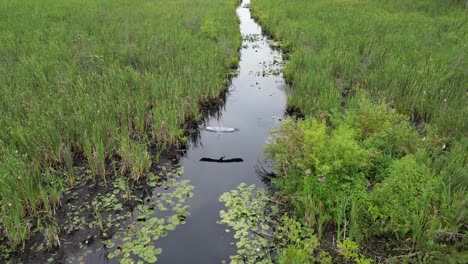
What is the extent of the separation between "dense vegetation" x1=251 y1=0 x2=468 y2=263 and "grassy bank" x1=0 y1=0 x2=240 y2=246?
8.45 ft

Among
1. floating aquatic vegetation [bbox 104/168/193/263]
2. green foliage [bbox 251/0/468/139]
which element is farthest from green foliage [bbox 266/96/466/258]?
floating aquatic vegetation [bbox 104/168/193/263]

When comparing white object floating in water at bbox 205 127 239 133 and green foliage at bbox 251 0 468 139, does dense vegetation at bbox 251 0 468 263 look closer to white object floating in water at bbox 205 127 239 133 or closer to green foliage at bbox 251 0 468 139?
green foliage at bbox 251 0 468 139

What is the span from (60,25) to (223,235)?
12.1 m

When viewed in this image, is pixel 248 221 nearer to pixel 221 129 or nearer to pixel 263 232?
pixel 263 232

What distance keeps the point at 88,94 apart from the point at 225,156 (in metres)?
3.22

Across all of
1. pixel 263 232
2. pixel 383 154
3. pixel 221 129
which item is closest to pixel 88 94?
pixel 221 129

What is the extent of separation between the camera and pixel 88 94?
22.7 feet

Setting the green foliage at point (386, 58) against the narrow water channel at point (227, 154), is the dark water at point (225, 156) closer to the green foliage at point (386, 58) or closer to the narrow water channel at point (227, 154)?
the narrow water channel at point (227, 154)

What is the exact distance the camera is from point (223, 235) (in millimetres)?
4523

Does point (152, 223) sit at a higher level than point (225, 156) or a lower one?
lower

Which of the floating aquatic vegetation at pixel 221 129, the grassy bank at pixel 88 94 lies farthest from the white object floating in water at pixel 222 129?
the grassy bank at pixel 88 94

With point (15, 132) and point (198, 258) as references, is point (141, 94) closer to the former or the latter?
point (15, 132)

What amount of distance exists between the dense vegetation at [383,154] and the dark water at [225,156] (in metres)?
0.77

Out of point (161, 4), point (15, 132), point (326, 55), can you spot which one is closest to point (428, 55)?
point (326, 55)
